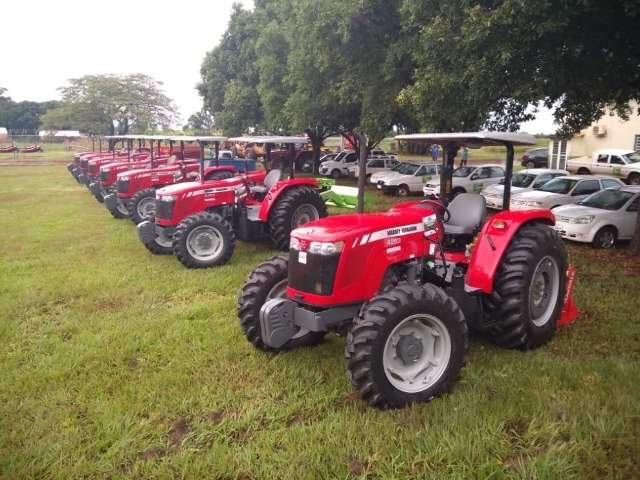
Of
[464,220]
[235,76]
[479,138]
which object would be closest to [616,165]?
[235,76]

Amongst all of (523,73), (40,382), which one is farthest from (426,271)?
(523,73)

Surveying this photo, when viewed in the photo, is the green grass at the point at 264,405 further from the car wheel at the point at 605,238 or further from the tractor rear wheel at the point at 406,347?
the car wheel at the point at 605,238

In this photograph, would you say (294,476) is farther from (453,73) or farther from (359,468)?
(453,73)

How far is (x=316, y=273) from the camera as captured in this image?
3.96m

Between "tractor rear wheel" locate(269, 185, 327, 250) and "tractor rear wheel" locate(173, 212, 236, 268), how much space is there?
29.6 inches

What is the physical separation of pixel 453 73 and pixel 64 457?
24.5 feet

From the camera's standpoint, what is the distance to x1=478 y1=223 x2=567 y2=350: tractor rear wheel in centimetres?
451

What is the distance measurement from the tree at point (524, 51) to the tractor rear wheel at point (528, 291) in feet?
11.1

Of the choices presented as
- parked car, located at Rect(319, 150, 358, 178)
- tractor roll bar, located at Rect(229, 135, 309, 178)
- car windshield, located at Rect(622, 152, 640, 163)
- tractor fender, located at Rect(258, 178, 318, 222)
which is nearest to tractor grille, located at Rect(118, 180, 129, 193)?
tractor roll bar, located at Rect(229, 135, 309, 178)

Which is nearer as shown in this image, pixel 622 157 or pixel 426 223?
pixel 426 223

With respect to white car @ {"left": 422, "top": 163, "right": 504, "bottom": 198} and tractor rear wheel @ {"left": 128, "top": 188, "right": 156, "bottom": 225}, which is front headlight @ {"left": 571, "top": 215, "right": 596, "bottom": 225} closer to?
white car @ {"left": 422, "top": 163, "right": 504, "bottom": 198}

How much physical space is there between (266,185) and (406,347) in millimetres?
6326

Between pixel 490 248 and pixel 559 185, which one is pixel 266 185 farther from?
pixel 559 185

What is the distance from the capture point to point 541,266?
4879 millimetres
